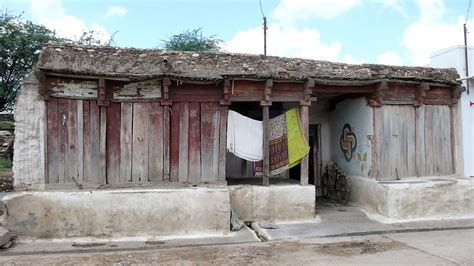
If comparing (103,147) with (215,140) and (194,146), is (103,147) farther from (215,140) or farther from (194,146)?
(215,140)

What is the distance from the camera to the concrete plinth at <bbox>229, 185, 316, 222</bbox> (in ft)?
27.4

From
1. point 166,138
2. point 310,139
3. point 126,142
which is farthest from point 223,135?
point 310,139

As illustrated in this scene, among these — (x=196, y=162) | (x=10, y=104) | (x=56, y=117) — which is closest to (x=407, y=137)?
(x=196, y=162)

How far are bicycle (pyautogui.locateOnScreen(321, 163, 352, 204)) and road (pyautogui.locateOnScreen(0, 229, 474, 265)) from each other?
2742 millimetres

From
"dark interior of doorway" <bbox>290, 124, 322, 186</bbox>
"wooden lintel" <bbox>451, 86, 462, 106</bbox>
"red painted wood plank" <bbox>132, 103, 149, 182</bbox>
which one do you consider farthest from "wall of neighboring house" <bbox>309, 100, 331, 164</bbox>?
"red painted wood plank" <bbox>132, 103, 149, 182</bbox>

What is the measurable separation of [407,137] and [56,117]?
816 cm

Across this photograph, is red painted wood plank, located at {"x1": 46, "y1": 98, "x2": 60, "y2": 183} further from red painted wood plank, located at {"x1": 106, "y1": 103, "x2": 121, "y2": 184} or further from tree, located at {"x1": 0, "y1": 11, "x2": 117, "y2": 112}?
tree, located at {"x1": 0, "y1": 11, "x2": 117, "y2": 112}

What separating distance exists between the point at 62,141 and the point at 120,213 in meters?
1.97

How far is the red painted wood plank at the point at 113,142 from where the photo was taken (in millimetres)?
Answer: 8086

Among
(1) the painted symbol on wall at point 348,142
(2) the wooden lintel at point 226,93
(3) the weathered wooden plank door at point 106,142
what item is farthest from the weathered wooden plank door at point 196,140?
(1) the painted symbol on wall at point 348,142

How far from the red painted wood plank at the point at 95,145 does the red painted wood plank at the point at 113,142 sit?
200 mm

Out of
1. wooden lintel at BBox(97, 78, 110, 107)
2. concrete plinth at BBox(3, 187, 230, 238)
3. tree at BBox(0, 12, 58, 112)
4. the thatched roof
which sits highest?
tree at BBox(0, 12, 58, 112)

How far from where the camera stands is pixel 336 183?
10.6 meters

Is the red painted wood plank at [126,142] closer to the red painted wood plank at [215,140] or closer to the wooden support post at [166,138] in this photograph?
the wooden support post at [166,138]
